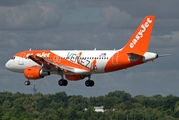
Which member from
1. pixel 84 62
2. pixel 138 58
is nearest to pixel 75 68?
pixel 84 62

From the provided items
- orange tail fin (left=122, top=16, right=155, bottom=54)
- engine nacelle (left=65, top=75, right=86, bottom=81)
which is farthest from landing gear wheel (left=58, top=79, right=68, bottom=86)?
orange tail fin (left=122, top=16, right=155, bottom=54)

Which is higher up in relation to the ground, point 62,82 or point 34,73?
point 34,73

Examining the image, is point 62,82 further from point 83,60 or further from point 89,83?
point 83,60

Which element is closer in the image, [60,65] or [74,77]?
[60,65]

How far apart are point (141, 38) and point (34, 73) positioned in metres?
18.5

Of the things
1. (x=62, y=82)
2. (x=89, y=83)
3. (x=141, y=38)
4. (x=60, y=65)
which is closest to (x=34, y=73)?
(x=60, y=65)

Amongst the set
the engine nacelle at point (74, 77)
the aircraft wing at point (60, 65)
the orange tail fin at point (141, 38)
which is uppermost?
the orange tail fin at point (141, 38)

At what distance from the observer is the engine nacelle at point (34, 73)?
15575 cm

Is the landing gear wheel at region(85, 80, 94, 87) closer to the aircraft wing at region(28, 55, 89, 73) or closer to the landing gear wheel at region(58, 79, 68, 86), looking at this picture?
the landing gear wheel at region(58, 79, 68, 86)

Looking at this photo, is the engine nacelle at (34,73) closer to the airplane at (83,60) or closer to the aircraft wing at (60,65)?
the airplane at (83,60)

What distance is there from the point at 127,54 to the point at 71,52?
39.3ft

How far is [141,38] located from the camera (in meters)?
150

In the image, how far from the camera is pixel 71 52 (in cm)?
15712

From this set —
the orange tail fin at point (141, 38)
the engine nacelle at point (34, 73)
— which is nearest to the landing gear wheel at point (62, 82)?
the engine nacelle at point (34, 73)
